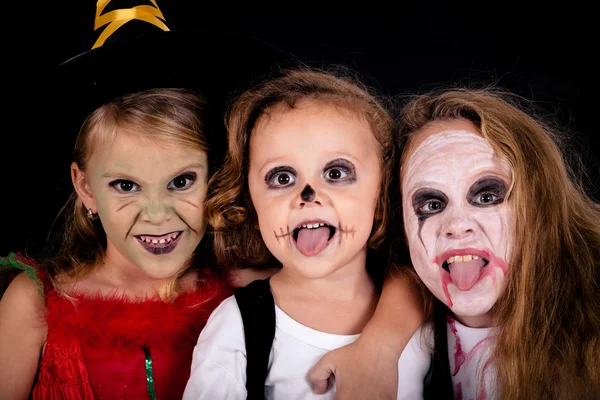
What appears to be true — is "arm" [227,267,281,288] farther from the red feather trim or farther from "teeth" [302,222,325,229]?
"teeth" [302,222,325,229]

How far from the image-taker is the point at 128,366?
101 inches

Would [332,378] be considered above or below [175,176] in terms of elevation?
below

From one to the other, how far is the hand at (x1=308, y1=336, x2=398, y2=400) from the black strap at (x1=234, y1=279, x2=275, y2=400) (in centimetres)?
16

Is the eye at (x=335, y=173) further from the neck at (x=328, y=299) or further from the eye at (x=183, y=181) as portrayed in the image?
the eye at (x=183, y=181)

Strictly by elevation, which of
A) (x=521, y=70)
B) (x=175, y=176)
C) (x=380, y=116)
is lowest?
(x=175, y=176)

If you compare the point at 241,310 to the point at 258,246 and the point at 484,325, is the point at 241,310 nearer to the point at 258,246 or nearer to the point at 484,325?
the point at 258,246

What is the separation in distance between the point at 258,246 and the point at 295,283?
300mm

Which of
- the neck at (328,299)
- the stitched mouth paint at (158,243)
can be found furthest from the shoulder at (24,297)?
the neck at (328,299)

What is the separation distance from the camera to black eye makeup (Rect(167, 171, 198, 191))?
252 centimetres

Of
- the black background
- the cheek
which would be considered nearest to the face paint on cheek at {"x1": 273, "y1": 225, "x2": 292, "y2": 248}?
the cheek

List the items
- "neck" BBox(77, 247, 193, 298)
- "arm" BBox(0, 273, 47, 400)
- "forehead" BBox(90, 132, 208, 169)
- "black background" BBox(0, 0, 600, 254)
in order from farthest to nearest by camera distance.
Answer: "black background" BBox(0, 0, 600, 254)
"neck" BBox(77, 247, 193, 298)
"arm" BBox(0, 273, 47, 400)
"forehead" BBox(90, 132, 208, 169)

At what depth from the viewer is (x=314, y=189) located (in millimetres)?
2297

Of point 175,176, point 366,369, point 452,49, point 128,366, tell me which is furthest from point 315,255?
point 452,49

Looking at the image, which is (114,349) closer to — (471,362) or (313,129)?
(313,129)
